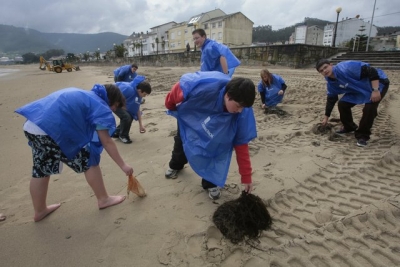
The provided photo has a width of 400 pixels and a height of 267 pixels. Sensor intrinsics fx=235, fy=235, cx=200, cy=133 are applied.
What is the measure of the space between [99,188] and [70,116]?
0.70 metres

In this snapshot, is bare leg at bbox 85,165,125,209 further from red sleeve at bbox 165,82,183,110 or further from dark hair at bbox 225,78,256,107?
dark hair at bbox 225,78,256,107

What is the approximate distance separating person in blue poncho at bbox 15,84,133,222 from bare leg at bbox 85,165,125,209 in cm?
11

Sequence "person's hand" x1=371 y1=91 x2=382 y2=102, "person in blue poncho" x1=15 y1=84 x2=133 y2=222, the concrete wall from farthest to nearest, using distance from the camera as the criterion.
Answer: the concrete wall, "person's hand" x1=371 y1=91 x2=382 y2=102, "person in blue poncho" x1=15 y1=84 x2=133 y2=222

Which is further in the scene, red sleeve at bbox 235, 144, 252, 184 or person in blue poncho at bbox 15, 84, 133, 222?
red sleeve at bbox 235, 144, 252, 184

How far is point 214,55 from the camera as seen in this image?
348cm

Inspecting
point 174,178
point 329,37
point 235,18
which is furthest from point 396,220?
point 329,37

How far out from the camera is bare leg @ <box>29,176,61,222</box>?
1.78 m

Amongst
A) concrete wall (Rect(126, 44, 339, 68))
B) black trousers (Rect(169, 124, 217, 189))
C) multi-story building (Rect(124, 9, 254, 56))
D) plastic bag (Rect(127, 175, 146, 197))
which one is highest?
multi-story building (Rect(124, 9, 254, 56))

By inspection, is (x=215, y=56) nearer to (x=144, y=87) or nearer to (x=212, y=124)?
(x=144, y=87)

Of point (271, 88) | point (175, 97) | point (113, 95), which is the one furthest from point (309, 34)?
point (113, 95)

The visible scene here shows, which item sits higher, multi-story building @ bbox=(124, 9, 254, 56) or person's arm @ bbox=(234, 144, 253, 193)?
multi-story building @ bbox=(124, 9, 254, 56)

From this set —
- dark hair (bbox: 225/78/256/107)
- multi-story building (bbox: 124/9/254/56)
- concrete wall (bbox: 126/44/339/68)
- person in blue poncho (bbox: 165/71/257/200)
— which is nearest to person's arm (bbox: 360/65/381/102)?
person in blue poncho (bbox: 165/71/257/200)

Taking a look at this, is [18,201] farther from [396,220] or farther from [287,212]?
[396,220]

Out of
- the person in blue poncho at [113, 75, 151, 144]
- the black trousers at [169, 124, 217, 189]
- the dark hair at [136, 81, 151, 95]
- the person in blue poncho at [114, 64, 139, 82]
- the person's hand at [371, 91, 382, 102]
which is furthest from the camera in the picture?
the person in blue poncho at [114, 64, 139, 82]
